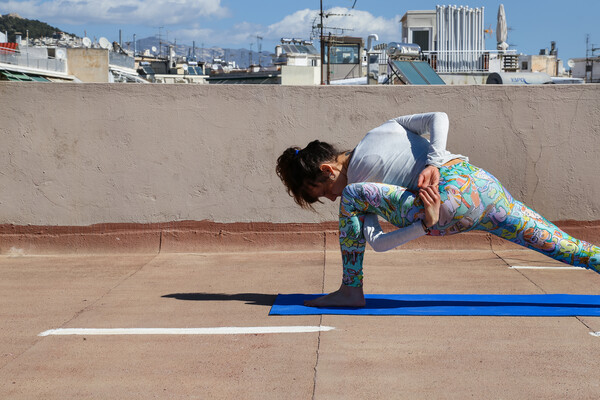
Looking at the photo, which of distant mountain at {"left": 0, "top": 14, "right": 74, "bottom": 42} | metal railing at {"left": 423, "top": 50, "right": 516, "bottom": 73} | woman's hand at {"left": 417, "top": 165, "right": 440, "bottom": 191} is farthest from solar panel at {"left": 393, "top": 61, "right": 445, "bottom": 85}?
distant mountain at {"left": 0, "top": 14, "right": 74, "bottom": 42}

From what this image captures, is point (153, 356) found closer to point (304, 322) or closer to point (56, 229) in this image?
point (304, 322)

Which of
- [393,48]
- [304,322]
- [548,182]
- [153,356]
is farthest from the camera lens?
[393,48]

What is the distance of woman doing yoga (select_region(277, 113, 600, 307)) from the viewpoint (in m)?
3.79

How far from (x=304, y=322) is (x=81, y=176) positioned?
3.24 meters

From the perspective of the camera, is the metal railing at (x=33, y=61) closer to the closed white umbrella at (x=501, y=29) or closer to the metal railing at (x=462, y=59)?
the metal railing at (x=462, y=59)

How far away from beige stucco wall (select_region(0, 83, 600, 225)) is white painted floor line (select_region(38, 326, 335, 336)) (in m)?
2.48

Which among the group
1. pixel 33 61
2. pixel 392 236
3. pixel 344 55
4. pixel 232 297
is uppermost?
pixel 344 55

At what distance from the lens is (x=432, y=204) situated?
3.73 m

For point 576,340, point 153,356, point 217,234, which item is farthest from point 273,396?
point 217,234

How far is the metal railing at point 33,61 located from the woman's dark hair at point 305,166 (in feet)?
118

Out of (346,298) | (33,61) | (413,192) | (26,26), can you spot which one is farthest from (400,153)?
(26,26)

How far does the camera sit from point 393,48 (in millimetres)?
24891

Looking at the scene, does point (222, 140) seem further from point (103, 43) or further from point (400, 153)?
point (103, 43)

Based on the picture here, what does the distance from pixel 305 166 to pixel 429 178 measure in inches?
29.0
